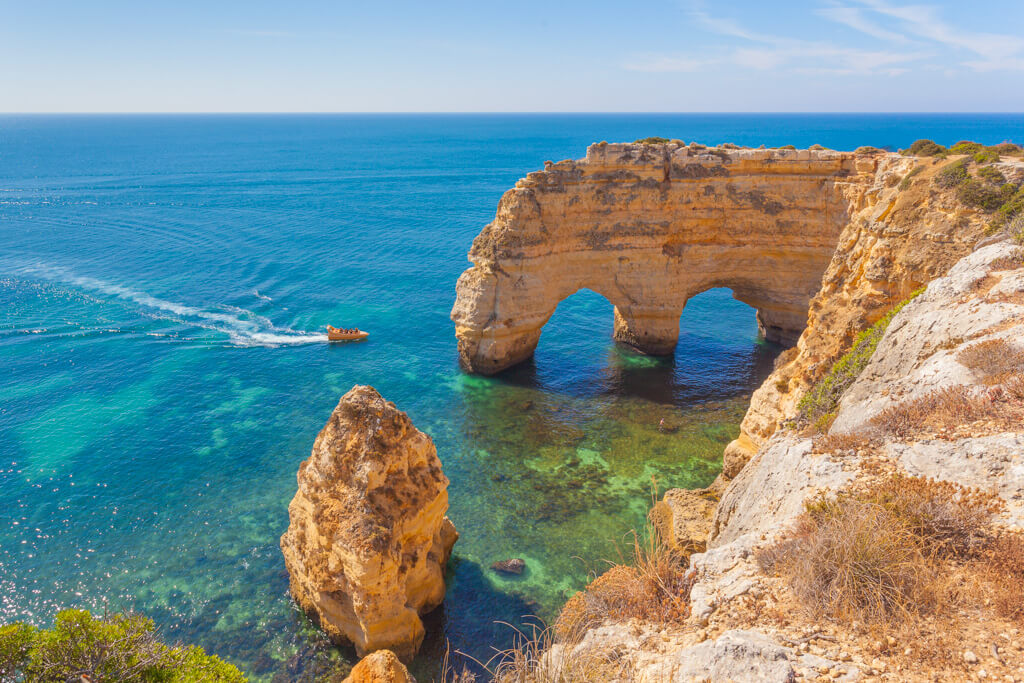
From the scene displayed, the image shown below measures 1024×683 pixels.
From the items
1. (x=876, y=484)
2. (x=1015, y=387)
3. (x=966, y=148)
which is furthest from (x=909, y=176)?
(x=876, y=484)

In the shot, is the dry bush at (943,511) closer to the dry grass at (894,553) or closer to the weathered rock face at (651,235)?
the dry grass at (894,553)

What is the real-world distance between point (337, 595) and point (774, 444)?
11882mm

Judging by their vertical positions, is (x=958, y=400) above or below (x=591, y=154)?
below

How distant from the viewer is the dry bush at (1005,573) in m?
6.51

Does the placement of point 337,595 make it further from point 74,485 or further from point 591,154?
point 591,154

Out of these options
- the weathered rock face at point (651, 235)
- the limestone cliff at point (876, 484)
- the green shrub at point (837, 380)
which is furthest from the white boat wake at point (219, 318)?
the limestone cliff at point (876, 484)

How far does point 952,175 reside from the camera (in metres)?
20.0

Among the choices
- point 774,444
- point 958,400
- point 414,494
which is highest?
point 958,400

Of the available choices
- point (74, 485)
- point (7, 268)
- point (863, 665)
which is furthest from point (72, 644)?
point (7, 268)

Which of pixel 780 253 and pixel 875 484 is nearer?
pixel 875 484

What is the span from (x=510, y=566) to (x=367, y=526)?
631cm

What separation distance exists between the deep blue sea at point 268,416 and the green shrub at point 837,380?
14.3 ft

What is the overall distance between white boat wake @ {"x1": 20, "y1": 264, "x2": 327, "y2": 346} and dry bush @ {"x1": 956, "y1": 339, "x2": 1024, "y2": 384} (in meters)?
34.9

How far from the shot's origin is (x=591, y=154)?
32500mm
